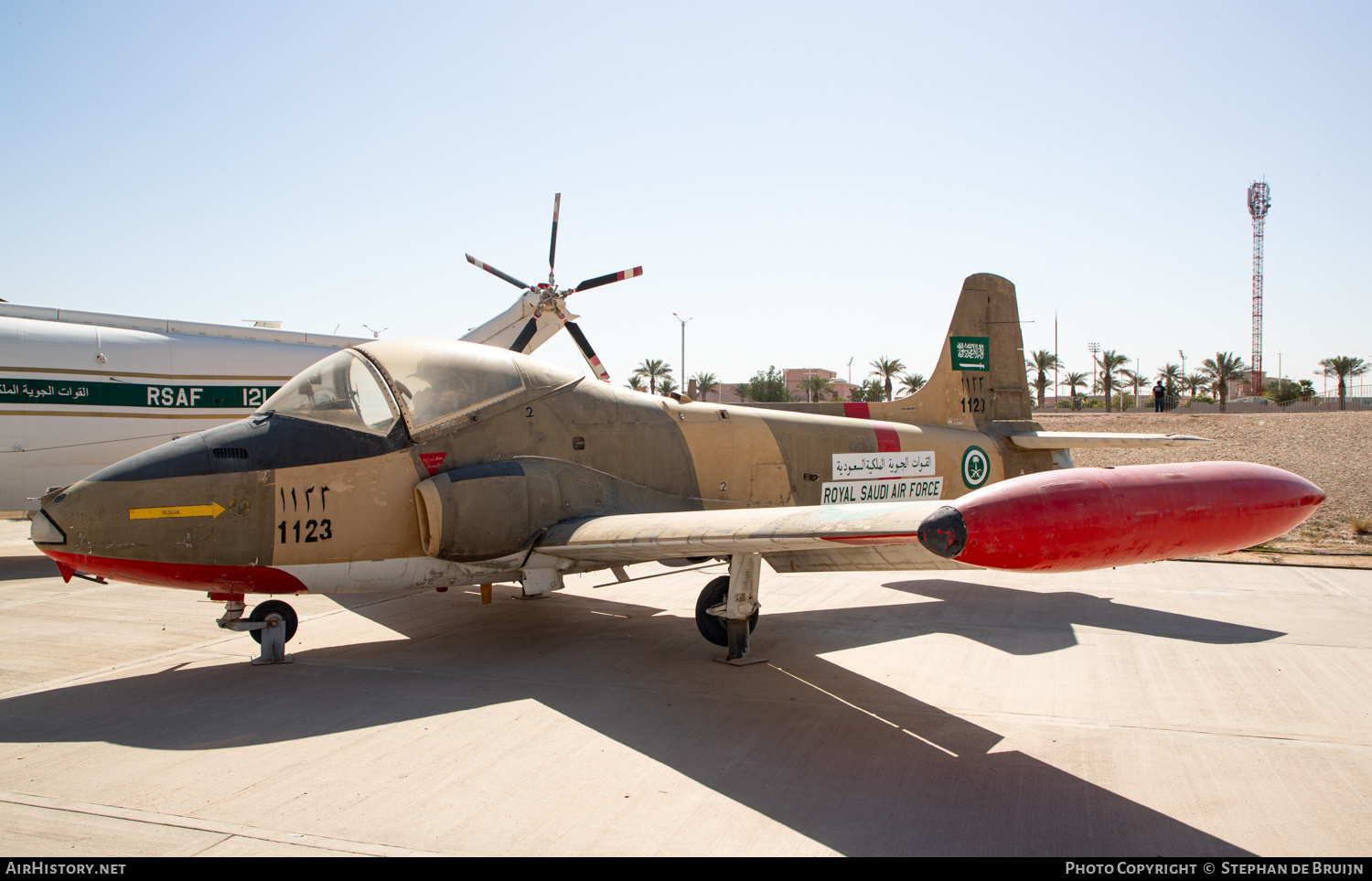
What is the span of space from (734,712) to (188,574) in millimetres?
4253

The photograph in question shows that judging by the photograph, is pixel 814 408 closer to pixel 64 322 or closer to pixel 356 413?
pixel 356 413

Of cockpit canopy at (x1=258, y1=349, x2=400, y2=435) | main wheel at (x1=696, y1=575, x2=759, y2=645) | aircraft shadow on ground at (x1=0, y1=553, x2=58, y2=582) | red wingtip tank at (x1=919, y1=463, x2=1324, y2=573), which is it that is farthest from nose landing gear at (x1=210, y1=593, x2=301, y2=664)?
aircraft shadow on ground at (x1=0, y1=553, x2=58, y2=582)

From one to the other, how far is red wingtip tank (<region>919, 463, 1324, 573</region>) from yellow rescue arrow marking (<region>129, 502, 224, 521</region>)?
17.1 feet

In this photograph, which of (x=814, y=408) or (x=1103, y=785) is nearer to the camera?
(x=1103, y=785)

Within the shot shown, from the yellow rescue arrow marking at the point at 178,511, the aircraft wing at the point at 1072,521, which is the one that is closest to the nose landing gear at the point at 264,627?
the yellow rescue arrow marking at the point at 178,511

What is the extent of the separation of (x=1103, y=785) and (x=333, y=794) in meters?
4.19

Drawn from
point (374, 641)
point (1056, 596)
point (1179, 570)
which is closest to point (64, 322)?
point (374, 641)

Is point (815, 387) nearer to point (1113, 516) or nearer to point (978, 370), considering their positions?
point (978, 370)

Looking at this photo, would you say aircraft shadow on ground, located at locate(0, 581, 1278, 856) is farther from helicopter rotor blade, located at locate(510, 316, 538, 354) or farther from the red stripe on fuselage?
helicopter rotor blade, located at locate(510, 316, 538, 354)

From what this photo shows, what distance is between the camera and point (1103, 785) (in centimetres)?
451

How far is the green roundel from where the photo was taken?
416 inches

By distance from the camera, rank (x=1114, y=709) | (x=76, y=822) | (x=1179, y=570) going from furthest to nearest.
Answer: (x=1179, y=570)
(x=1114, y=709)
(x=76, y=822)

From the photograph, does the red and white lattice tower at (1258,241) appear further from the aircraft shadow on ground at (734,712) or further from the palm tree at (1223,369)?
the aircraft shadow on ground at (734,712)

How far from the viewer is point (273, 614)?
695 cm
